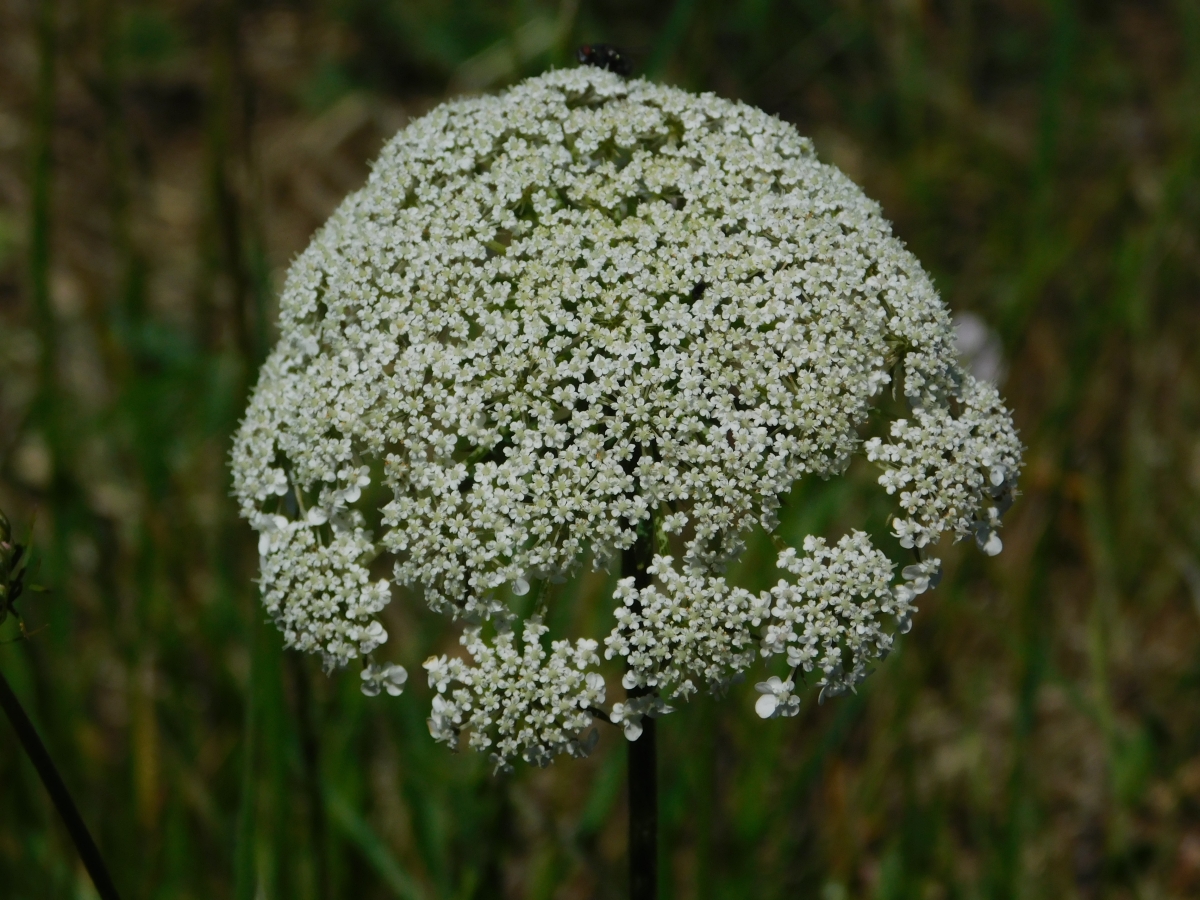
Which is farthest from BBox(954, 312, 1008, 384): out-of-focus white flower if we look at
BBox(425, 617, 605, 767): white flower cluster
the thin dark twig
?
the thin dark twig

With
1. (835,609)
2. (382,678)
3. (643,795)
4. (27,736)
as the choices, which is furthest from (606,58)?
(27,736)

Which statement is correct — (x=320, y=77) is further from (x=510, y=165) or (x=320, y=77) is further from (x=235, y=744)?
(x=510, y=165)

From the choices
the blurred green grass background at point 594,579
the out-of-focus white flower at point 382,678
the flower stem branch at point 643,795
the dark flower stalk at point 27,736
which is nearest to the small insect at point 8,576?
the dark flower stalk at point 27,736

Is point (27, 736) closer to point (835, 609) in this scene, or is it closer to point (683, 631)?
point (683, 631)

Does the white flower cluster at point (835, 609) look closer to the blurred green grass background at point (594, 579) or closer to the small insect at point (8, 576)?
the blurred green grass background at point (594, 579)

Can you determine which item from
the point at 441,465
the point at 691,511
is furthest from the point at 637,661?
the point at 441,465

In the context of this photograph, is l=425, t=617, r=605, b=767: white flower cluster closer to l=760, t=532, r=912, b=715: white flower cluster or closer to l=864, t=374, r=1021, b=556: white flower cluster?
l=760, t=532, r=912, b=715: white flower cluster
